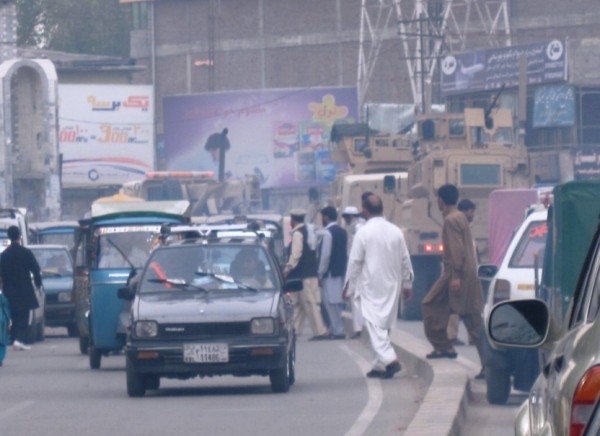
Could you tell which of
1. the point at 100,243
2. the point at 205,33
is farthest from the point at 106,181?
the point at 100,243

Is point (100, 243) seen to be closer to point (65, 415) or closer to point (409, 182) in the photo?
point (65, 415)

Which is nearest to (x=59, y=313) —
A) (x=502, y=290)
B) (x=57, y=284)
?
(x=57, y=284)

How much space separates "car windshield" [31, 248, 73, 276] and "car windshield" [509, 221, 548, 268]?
589 inches

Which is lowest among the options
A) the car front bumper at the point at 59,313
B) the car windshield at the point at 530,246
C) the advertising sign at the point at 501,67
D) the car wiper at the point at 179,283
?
the car front bumper at the point at 59,313

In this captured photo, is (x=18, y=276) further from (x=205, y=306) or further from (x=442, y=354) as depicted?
(x=442, y=354)

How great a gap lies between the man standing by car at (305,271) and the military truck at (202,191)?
2412 centimetres

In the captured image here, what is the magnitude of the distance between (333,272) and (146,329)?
870 centimetres

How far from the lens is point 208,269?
13734 millimetres

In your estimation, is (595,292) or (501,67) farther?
(501,67)

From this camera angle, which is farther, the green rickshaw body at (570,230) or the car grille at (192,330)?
the car grille at (192,330)

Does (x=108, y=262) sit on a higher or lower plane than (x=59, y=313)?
higher

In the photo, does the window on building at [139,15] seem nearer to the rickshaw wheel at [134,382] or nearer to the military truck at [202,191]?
the military truck at [202,191]

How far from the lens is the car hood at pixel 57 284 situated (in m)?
25.3

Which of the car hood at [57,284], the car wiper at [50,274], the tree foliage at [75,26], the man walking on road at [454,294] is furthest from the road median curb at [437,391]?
the tree foliage at [75,26]
